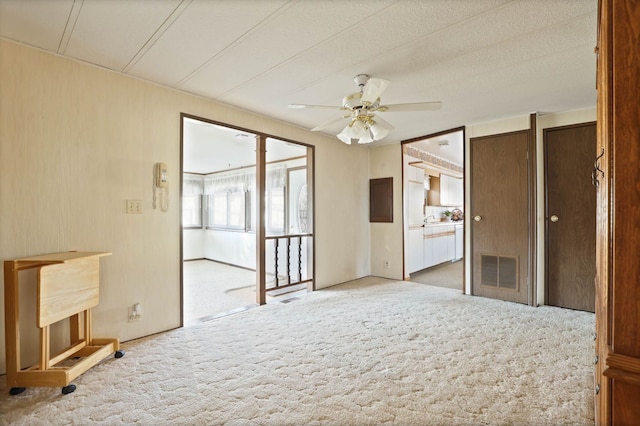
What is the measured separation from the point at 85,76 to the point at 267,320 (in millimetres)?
2740

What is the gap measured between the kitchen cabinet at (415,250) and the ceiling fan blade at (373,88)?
352cm

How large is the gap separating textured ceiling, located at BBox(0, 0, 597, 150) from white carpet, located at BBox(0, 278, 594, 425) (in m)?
2.34

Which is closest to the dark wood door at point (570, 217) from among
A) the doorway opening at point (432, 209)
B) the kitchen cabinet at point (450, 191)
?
the doorway opening at point (432, 209)

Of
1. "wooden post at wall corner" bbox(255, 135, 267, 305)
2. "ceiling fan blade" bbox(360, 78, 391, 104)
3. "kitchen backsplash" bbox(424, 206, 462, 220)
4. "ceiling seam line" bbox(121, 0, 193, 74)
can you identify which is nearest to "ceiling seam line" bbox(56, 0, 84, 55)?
"ceiling seam line" bbox(121, 0, 193, 74)

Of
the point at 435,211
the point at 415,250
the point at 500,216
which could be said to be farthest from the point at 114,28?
the point at 435,211

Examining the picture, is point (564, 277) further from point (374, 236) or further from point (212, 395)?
point (212, 395)

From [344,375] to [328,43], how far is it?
2.36 m

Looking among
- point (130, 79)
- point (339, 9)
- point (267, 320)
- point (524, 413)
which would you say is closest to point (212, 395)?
point (267, 320)

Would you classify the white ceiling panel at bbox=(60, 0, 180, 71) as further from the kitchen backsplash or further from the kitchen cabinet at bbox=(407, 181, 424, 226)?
the kitchen backsplash

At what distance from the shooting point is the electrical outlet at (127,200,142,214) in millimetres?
2763

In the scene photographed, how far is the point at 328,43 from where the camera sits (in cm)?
222

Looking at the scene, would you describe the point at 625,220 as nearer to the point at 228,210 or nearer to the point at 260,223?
the point at 260,223

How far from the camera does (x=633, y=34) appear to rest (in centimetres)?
80

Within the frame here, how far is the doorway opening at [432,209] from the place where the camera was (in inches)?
206
